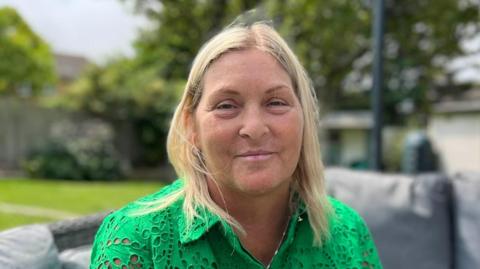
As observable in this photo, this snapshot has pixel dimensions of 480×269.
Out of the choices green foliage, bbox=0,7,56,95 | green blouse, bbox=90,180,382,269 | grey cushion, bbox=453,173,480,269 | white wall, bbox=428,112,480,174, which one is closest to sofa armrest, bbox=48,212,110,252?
green blouse, bbox=90,180,382,269

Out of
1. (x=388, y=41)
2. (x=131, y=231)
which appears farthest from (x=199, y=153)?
(x=388, y=41)

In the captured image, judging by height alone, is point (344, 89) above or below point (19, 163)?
above

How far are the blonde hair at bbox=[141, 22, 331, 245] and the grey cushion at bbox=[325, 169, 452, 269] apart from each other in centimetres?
121

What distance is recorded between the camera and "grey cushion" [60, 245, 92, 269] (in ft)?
5.23

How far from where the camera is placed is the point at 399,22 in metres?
10.1

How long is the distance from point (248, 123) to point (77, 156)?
11.3 metres

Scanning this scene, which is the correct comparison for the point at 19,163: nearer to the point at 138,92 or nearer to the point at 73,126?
the point at 73,126

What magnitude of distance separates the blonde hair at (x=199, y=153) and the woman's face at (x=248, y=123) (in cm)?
3

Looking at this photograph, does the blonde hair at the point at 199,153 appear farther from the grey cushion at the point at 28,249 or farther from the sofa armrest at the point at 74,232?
the sofa armrest at the point at 74,232

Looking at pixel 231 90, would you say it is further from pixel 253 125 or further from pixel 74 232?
pixel 74 232

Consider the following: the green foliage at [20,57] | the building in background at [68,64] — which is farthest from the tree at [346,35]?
the building in background at [68,64]

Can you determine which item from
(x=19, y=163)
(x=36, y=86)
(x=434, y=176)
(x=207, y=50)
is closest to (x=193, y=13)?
(x=19, y=163)

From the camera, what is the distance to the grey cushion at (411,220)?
8.27ft

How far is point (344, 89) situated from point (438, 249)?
976 centimetres
